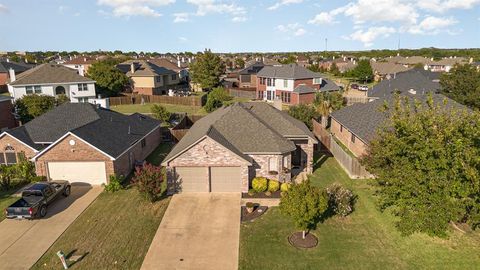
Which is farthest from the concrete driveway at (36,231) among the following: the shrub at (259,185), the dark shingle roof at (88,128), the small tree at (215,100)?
the small tree at (215,100)

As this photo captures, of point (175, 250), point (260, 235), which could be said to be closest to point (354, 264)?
point (260, 235)

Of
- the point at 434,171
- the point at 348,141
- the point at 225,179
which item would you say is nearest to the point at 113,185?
the point at 225,179

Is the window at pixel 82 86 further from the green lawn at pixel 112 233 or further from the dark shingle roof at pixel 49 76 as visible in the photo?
the green lawn at pixel 112 233

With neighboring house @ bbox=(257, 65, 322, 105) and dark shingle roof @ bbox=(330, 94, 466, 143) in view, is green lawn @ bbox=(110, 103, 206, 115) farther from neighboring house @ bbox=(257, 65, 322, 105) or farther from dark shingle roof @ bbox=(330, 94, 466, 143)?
dark shingle roof @ bbox=(330, 94, 466, 143)

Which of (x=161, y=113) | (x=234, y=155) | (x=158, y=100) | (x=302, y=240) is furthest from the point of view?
(x=158, y=100)

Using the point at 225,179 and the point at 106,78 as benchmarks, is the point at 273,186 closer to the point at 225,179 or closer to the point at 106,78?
the point at 225,179
